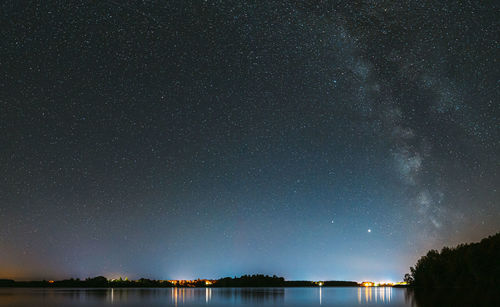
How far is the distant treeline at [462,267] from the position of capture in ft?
272

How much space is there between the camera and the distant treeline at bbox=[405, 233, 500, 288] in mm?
82812

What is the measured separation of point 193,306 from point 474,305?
31.2 metres

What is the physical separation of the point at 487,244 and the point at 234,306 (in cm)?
5393

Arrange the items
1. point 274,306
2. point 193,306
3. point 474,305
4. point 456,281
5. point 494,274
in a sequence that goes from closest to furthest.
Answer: point 474,305
point 274,306
point 193,306
point 494,274
point 456,281

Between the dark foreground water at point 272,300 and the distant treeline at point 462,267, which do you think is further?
the distant treeline at point 462,267

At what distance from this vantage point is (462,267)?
327ft

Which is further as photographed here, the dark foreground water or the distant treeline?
the distant treeline

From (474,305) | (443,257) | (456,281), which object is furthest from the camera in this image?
(443,257)

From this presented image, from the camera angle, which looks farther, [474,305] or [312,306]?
[312,306]

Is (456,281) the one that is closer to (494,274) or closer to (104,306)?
(494,274)

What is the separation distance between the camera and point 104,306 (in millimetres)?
56062

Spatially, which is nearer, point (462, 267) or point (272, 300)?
point (272, 300)

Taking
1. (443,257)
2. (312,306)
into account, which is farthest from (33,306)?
(443,257)

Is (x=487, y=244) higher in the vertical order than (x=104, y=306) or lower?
higher
